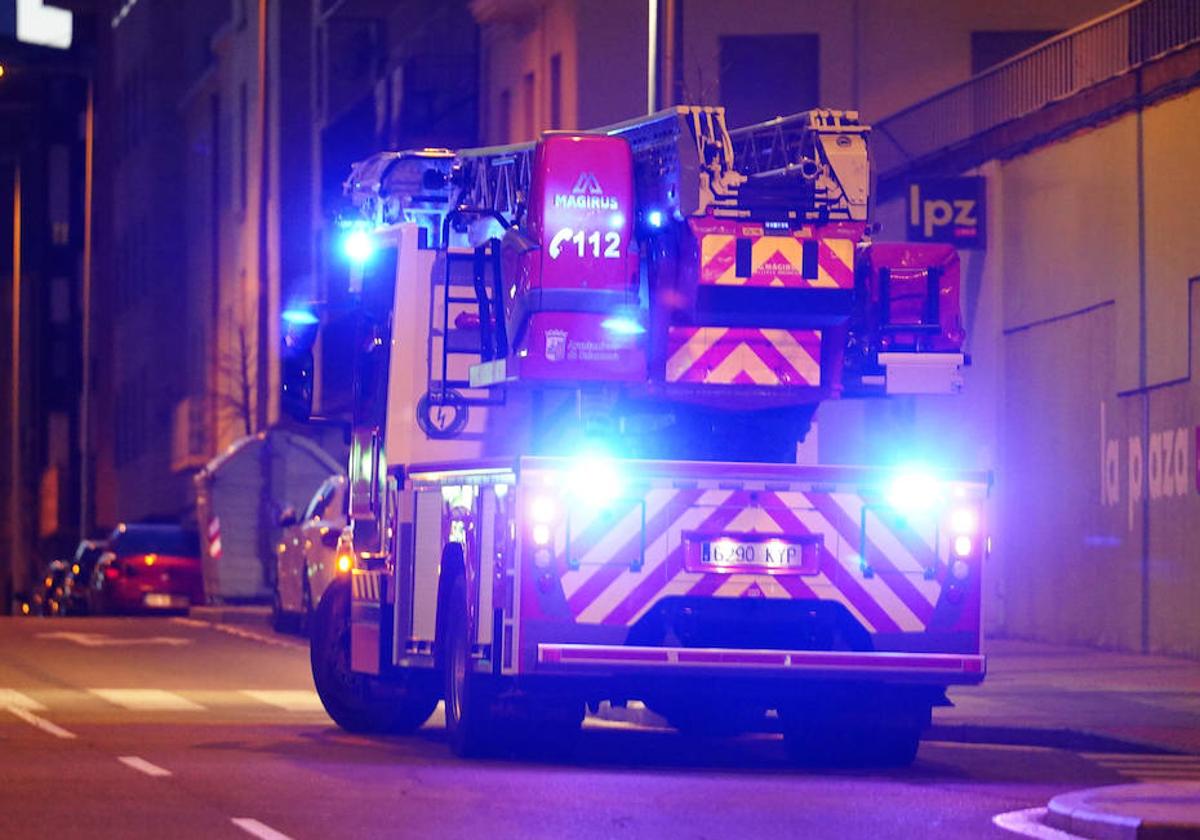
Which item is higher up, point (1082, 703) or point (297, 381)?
point (297, 381)

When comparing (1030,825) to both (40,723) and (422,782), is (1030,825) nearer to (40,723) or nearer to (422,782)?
(422,782)

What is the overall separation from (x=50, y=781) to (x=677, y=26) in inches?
505

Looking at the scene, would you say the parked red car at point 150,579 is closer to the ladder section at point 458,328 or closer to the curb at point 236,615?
the curb at point 236,615

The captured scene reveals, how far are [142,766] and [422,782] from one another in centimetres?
162

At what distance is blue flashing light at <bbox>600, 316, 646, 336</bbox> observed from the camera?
16031 millimetres

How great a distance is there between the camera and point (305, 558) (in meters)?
31.6

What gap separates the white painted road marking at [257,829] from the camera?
11953 millimetres

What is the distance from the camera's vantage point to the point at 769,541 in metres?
15.7

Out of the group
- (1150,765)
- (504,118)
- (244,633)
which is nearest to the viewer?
(1150,765)

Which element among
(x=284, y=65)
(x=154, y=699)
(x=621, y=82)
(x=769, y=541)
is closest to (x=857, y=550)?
(x=769, y=541)

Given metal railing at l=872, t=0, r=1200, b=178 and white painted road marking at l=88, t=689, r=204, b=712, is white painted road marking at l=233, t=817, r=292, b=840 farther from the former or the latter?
metal railing at l=872, t=0, r=1200, b=178

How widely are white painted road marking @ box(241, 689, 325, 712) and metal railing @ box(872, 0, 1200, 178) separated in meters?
10.4

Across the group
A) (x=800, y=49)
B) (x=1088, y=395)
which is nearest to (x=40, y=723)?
(x=1088, y=395)

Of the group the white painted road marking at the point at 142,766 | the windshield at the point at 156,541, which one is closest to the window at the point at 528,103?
the windshield at the point at 156,541
